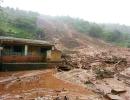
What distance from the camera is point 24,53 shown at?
90.8ft

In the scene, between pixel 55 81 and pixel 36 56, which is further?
pixel 36 56

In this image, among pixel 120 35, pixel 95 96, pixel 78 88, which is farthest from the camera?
pixel 120 35

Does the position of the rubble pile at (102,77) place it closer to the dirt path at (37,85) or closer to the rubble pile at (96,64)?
the rubble pile at (96,64)

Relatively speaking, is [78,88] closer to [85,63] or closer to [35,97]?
[35,97]

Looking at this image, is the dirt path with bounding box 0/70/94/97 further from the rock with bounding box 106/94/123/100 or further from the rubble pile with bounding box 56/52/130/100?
the rock with bounding box 106/94/123/100

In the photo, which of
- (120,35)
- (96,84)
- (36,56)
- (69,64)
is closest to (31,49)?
(36,56)

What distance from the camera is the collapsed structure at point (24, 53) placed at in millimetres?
25422

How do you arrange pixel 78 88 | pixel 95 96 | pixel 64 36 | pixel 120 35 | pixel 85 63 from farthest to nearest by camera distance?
pixel 120 35 < pixel 64 36 < pixel 85 63 < pixel 78 88 < pixel 95 96

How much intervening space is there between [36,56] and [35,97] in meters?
13.0

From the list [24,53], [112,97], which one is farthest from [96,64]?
[112,97]

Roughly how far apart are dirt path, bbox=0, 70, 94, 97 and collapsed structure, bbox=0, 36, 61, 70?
1.69 m

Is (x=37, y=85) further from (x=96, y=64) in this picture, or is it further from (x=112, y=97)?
(x=96, y=64)

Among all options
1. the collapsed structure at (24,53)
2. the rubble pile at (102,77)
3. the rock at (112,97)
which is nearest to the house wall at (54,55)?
the collapsed structure at (24,53)

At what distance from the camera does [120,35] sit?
6838 cm
